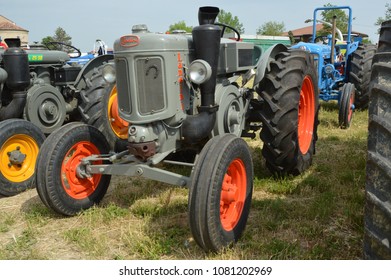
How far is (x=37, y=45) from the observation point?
5.99 m

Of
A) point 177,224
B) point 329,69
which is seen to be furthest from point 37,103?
point 329,69

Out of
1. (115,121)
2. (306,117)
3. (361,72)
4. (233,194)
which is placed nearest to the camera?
(233,194)

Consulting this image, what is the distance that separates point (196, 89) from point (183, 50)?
335mm

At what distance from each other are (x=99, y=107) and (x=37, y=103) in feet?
3.95

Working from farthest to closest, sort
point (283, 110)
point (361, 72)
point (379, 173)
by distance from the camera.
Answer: point (361, 72)
point (283, 110)
point (379, 173)

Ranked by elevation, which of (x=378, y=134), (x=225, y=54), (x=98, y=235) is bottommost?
(x=98, y=235)

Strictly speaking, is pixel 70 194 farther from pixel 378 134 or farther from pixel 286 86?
pixel 378 134

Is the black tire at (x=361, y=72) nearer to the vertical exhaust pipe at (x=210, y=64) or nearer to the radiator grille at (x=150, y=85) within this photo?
the vertical exhaust pipe at (x=210, y=64)

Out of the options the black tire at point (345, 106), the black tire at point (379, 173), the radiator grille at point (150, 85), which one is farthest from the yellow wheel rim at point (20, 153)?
the black tire at point (345, 106)

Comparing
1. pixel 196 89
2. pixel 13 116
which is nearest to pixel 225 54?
pixel 196 89

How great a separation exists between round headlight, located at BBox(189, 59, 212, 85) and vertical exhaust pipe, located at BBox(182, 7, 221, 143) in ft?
0.63

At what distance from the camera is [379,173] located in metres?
1.69

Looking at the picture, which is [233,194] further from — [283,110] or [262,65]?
[262,65]

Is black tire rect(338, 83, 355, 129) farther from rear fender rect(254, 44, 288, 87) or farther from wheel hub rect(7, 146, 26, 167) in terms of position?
wheel hub rect(7, 146, 26, 167)
